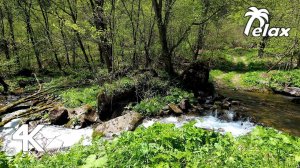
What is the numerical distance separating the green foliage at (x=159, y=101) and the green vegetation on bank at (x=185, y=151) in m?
7.22

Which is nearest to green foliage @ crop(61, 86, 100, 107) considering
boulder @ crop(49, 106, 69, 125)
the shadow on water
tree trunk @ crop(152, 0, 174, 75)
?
boulder @ crop(49, 106, 69, 125)

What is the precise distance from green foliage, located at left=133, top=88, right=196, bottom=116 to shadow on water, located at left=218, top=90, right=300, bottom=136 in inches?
122

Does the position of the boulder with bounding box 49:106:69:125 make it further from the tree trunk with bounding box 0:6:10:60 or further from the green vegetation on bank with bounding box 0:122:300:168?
the tree trunk with bounding box 0:6:10:60

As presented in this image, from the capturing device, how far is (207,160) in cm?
538

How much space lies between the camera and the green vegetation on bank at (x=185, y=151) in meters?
5.17

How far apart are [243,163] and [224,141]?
0.94 meters

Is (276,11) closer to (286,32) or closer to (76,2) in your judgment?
(286,32)

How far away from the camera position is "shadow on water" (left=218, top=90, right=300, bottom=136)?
514 inches

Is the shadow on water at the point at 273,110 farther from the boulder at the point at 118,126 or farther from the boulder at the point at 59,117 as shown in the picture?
the boulder at the point at 59,117

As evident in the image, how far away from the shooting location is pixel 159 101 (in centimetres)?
1487

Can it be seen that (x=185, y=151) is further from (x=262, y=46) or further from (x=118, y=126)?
(x=262, y=46)

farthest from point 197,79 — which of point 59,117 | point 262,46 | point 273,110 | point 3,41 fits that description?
point 3,41

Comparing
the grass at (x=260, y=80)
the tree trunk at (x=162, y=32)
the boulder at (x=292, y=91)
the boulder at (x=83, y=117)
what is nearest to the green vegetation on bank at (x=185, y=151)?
the boulder at (x=83, y=117)

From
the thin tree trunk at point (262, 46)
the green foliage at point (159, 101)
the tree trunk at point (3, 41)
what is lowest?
the green foliage at point (159, 101)
